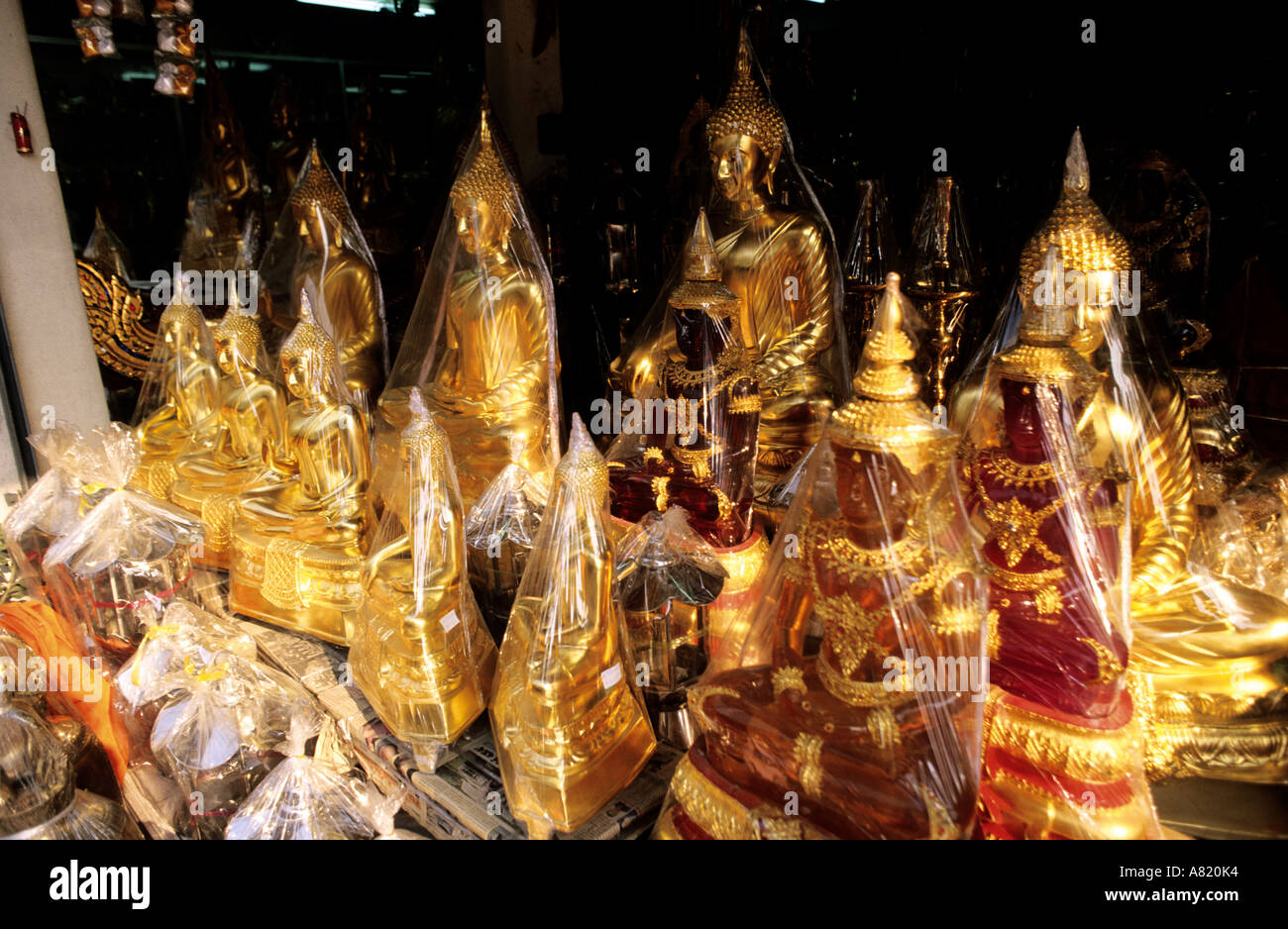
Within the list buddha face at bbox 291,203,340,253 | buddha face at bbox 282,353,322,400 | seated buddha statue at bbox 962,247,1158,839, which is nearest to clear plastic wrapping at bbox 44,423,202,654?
buddha face at bbox 282,353,322,400

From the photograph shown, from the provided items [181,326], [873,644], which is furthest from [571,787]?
[181,326]

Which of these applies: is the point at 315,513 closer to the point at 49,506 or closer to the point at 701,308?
the point at 49,506

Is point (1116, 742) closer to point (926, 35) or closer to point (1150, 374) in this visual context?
point (1150, 374)

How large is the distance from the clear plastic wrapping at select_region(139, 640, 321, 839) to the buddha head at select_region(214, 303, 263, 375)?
1521 millimetres

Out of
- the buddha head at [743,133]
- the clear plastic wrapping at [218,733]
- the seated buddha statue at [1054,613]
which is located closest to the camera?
the seated buddha statue at [1054,613]

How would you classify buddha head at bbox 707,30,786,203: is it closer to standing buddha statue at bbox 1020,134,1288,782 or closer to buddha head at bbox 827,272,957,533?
standing buddha statue at bbox 1020,134,1288,782

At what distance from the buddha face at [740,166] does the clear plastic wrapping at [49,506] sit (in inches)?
110

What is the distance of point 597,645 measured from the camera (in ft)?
6.51

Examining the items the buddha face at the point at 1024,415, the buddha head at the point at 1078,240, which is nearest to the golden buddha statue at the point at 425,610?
the buddha face at the point at 1024,415

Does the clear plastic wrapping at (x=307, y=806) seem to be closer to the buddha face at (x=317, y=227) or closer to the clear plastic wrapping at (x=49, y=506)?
the clear plastic wrapping at (x=49, y=506)

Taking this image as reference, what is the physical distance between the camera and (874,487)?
1.50 meters

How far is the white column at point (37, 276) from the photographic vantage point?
372 centimetres

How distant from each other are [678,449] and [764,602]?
3.12 feet

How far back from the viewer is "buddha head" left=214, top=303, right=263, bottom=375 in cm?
338
